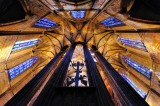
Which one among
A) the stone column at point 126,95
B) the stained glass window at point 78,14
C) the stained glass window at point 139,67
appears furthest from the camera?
the stained glass window at point 78,14

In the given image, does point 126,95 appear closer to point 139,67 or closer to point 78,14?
point 139,67

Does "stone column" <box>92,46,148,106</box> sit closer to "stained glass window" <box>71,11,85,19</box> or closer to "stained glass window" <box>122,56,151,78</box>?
"stained glass window" <box>122,56,151,78</box>

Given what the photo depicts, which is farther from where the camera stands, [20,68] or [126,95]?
[20,68]

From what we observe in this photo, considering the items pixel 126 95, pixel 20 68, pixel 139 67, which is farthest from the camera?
pixel 139 67

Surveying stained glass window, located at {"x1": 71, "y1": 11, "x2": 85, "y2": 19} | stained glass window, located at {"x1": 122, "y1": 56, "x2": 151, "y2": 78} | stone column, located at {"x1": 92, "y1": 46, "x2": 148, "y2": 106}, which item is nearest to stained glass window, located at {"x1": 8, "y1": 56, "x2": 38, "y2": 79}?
stained glass window, located at {"x1": 71, "y1": 11, "x2": 85, "y2": 19}

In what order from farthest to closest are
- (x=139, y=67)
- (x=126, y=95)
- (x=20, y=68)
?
(x=139, y=67)
(x=20, y=68)
(x=126, y=95)

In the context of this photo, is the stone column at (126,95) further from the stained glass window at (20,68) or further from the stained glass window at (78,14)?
the stained glass window at (20,68)

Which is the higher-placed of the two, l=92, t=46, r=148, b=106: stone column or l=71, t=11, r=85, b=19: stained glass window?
l=71, t=11, r=85, b=19: stained glass window

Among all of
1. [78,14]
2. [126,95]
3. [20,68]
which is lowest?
[20,68]

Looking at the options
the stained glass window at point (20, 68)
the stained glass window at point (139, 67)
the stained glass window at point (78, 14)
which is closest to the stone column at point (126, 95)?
the stained glass window at point (139, 67)

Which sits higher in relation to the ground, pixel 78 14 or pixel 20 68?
pixel 78 14

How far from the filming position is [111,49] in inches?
501

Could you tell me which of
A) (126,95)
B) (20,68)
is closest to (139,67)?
(126,95)

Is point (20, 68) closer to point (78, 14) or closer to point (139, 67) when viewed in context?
point (78, 14)
